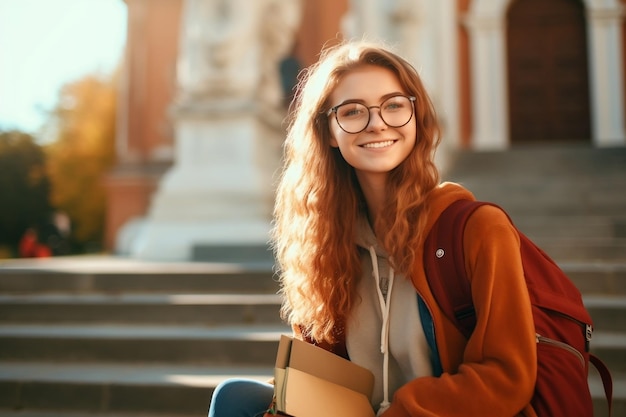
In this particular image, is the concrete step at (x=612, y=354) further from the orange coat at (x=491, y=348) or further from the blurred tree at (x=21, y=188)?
the blurred tree at (x=21, y=188)

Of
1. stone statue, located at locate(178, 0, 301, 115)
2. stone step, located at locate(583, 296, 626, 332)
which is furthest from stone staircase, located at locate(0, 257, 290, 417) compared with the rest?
stone statue, located at locate(178, 0, 301, 115)

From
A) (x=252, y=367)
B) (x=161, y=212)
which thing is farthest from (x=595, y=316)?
(x=161, y=212)

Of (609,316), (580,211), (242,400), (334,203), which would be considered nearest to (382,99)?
(334,203)

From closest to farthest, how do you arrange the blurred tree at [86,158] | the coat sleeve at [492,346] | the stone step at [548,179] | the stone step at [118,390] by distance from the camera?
the coat sleeve at [492,346], the stone step at [118,390], the stone step at [548,179], the blurred tree at [86,158]

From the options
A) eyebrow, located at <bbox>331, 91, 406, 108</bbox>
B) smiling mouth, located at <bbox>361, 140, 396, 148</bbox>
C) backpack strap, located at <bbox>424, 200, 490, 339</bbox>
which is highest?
eyebrow, located at <bbox>331, 91, 406, 108</bbox>

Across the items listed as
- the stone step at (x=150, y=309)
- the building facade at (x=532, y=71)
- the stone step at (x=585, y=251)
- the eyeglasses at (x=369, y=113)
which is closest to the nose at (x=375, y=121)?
the eyeglasses at (x=369, y=113)

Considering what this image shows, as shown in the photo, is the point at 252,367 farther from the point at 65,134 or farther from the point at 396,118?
the point at 65,134

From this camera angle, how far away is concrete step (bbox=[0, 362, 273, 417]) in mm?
2969

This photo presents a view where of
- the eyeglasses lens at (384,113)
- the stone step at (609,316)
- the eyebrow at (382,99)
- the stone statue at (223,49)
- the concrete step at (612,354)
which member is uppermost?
the stone statue at (223,49)

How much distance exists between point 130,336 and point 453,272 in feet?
8.45

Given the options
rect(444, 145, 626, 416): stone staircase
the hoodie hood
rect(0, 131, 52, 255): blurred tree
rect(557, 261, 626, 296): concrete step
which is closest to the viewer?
the hoodie hood

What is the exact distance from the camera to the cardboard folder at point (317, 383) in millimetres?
1519

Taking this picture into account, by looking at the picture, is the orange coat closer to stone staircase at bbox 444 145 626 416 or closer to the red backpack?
the red backpack

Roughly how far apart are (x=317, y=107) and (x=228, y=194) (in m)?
4.41
